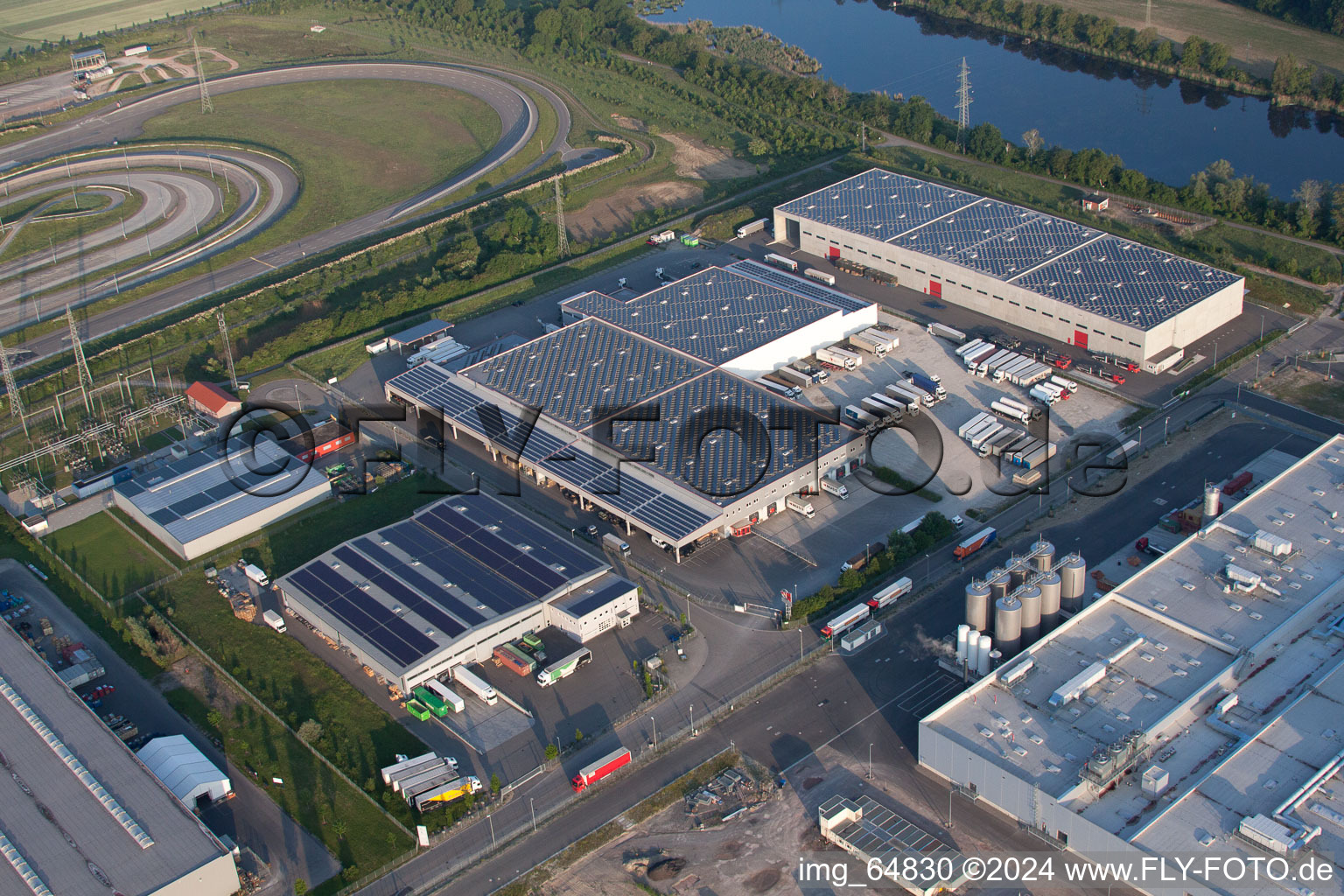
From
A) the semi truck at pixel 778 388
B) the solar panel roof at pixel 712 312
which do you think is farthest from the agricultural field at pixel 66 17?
the semi truck at pixel 778 388

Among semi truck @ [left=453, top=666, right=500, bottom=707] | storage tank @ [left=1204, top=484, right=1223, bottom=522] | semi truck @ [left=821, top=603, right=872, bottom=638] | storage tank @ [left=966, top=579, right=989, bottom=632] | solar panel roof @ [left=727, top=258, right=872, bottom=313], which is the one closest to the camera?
storage tank @ [left=966, top=579, right=989, bottom=632]

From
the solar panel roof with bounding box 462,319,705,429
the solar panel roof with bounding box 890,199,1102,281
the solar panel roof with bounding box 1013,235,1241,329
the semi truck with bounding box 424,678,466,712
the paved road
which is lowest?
the paved road

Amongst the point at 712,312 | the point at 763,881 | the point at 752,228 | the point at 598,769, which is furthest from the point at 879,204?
the point at 763,881

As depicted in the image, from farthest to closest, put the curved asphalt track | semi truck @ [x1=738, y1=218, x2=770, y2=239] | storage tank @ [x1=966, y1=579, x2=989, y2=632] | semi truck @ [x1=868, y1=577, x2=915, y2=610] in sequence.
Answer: semi truck @ [x1=738, y1=218, x2=770, y2=239], the curved asphalt track, semi truck @ [x1=868, y1=577, x2=915, y2=610], storage tank @ [x1=966, y1=579, x2=989, y2=632]

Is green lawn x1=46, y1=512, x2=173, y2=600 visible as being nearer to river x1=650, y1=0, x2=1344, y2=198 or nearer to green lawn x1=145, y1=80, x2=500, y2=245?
green lawn x1=145, y1=80, x2=500, y2=245

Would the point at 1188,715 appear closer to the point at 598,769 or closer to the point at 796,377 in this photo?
the point at 598,769

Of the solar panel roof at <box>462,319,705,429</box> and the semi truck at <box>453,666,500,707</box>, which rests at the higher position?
the solar panel roof at <box>462,319,705,429</box>

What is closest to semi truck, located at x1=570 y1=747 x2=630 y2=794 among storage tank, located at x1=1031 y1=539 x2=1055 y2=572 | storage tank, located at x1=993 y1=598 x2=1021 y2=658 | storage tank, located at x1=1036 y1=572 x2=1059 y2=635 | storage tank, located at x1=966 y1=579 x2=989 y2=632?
storage tank, located at x1=966 y1=579 x2=989 y2=632

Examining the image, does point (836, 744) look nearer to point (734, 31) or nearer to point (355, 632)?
point (355, 632)
